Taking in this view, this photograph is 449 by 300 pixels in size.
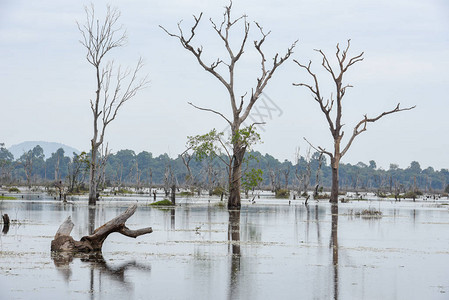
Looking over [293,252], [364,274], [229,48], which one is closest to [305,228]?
[293,252]

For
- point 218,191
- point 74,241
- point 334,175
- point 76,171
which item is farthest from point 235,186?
point 76,171

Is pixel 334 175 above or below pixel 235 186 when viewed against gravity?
above

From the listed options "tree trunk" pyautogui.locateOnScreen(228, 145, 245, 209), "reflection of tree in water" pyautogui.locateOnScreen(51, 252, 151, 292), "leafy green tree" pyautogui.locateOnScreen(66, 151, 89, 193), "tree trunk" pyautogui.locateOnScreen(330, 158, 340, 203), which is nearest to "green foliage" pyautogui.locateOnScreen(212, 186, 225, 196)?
"tree trunk" pyautogui.locateOnScreen(330, 158, 340, 203)

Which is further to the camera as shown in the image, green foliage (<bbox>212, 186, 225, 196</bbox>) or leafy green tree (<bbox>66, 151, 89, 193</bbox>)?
green foliage (<bbox>212, 186, 225, 196</bbox>)

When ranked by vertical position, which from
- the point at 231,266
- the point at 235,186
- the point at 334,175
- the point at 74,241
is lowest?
the point at 231,266

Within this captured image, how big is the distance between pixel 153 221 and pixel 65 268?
12.6 m

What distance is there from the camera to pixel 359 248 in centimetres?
1619

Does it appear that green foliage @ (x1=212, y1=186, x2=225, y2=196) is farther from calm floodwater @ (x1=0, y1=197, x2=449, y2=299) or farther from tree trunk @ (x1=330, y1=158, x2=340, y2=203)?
calm floodwater @ (x1=0, y1=197, x2=449, y2=299)

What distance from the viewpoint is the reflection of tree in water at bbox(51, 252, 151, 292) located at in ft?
36.3

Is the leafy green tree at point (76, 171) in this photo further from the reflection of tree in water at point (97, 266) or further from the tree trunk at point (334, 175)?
the reflection of tree in water at point (97, 266)

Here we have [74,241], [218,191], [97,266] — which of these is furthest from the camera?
[218,191]

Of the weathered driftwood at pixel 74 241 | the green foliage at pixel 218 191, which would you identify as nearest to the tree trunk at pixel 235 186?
the green foliage at pixel 218 191

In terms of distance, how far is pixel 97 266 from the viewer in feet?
40.4

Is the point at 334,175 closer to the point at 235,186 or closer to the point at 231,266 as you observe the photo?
the point at 235,186
